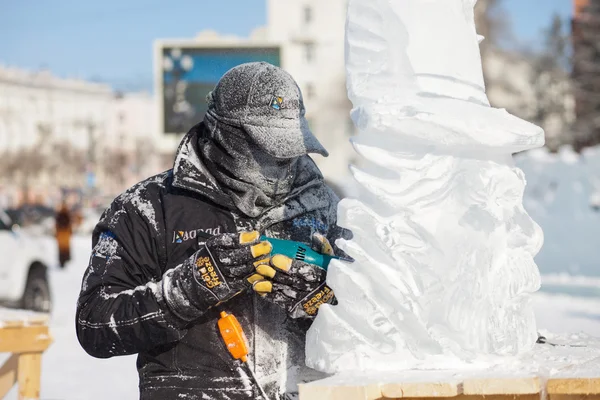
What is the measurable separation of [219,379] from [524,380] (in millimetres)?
1056

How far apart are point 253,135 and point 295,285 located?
1.72 ft

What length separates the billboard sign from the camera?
2047cm

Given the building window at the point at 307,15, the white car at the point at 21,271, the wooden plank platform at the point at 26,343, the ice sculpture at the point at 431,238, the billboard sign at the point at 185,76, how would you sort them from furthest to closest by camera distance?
the building window at the point at 307,15 → the billboard sign at the point at 185,76 → the white car at the point at 21,271 → the wooden plank platform at the point at 26,343 → the ice sculpture at the point at 431,238

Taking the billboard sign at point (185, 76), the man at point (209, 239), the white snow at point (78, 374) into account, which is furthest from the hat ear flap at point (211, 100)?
the billboard sign at point (185, 76)

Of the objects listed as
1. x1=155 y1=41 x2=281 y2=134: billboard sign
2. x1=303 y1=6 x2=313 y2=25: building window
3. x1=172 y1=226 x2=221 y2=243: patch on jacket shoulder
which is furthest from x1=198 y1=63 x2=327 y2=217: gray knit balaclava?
x1=303 y1=6 x2=313 y2=25: building window

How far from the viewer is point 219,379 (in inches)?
104

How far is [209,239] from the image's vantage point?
250 centimetres

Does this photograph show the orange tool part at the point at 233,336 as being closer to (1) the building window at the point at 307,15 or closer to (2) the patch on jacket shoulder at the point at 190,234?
(2) the patch on jacket shoulder at the point at 190,234

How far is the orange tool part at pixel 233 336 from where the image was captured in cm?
260

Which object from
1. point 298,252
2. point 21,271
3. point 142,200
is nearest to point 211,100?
point 142,200

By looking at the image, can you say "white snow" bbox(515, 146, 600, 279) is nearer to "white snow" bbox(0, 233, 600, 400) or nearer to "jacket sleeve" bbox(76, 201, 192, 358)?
"white snow" bbox(0, 233, 600, 400)

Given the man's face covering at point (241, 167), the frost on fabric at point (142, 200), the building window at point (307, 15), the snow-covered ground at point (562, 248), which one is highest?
the building window at point (307, 15)

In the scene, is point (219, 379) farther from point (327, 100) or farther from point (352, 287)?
point (327, 100)

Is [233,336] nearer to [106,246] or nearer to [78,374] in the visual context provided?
[106,246]
